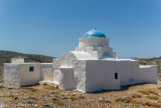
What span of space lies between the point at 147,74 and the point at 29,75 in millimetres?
12001

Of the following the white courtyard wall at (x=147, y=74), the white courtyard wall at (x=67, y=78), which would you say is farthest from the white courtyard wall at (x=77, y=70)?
the white courtyard wall at (x=147, y=74)

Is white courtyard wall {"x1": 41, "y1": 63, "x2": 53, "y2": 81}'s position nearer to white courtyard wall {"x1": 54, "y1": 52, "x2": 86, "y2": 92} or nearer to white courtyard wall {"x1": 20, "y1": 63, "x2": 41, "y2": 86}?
white courtyard wall {"x1": 20, "y1": 63, "x2": 41, "y2": 86}

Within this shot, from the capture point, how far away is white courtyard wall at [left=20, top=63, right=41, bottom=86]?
45.9 ft

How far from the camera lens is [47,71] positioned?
1513cm

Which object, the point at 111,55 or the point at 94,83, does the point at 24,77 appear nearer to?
the point at 94,83

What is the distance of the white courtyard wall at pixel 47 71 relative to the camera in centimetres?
1492

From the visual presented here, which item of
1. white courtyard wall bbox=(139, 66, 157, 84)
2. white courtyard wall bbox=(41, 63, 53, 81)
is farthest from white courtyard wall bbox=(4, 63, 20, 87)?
white courtyard wall bbox=(139, 66, 157, 84)

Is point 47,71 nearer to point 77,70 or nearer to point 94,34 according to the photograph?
point 77,70

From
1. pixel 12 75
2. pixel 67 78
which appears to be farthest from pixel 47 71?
pixel 67 78

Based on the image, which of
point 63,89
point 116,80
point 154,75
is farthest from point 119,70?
point 154,75

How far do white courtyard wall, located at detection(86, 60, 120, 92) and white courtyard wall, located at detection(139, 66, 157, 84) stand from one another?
4344 millimetres

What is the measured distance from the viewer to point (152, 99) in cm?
984

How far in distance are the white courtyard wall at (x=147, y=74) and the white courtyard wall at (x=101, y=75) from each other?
14.3ft

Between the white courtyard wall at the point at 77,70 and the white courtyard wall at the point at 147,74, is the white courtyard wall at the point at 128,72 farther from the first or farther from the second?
the white courtyard wall at the point at 77,70
